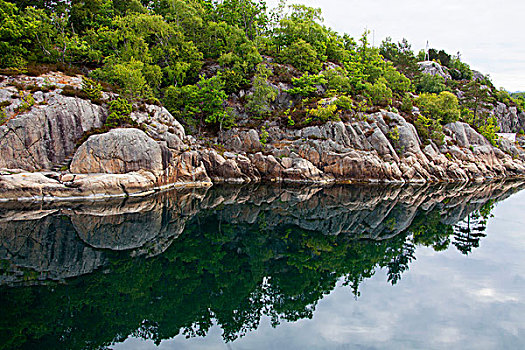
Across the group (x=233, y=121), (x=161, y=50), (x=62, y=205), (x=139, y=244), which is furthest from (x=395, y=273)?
(x=161, y=50)

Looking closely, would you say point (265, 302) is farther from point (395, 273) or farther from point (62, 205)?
point (62, 205)

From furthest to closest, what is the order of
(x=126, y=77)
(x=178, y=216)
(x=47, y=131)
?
(x=126, y=77)
(x=47, y=131)
(x=178, y=216)

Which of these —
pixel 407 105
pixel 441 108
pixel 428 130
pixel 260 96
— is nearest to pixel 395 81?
pixel 407 105

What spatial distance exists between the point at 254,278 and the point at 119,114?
85.4ft

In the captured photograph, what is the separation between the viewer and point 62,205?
22844mm

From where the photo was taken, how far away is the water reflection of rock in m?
14.1

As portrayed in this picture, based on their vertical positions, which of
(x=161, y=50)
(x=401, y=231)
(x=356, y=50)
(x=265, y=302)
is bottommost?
(x=265, y=302)

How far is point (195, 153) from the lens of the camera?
118ft

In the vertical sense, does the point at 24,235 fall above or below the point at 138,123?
below

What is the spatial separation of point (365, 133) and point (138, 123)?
30.8 m

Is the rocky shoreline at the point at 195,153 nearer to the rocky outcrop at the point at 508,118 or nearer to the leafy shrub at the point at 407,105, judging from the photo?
the leafy shrub at the point at 407,105

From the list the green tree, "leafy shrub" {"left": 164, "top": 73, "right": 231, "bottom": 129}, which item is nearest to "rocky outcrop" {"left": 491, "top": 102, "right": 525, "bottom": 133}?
the green tree

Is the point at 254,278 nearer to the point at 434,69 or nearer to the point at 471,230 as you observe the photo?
the point at 471,230

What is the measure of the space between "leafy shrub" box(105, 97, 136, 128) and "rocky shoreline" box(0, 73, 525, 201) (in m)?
0.92
